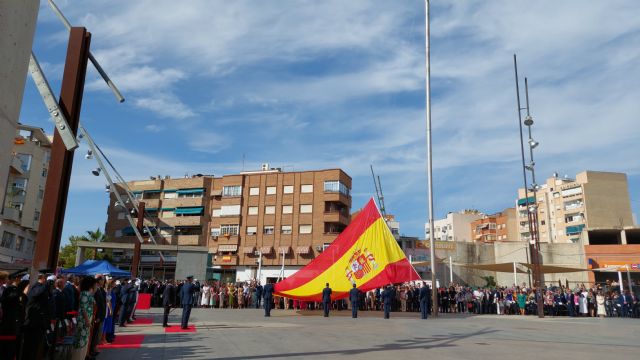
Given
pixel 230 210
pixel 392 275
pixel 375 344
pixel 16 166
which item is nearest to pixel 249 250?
pixel 230 210

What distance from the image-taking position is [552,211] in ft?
317

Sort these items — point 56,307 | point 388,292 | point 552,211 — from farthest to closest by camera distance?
point 552,211 < point 388,292 < point 56,307

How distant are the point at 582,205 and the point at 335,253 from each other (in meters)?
76.8

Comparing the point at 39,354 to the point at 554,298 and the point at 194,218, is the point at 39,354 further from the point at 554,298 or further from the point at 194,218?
the point at 194,218

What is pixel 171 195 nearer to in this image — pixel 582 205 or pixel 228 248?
pixel 228 248

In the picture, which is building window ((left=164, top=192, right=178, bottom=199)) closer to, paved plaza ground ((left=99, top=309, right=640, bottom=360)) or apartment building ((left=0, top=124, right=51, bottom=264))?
apartment building ((left=0, top=124, right=51, bottom=264))

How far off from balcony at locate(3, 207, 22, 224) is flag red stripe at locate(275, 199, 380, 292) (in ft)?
128

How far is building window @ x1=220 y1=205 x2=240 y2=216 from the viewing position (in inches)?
2667

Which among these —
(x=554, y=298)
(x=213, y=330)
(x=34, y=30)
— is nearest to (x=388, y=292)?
(x=213, y=330)

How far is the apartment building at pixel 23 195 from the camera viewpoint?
51438mm

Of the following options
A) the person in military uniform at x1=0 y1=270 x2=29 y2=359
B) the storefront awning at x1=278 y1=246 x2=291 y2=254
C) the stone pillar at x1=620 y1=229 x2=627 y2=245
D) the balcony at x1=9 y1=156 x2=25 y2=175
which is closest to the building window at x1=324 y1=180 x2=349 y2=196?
the storefront awning at x1=278 y1=246 x2=291 y2=254

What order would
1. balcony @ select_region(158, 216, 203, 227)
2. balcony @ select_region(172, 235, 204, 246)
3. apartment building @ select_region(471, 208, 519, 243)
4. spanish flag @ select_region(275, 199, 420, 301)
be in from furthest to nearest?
apartment building @ select_region(471, 208, 519, 243)
balcony @ select_region(158, 216, 203, 227)
balcony @ select_region(172, 235, 204, 246)
spanish flag @ select_region(275, 199, 420, 301)

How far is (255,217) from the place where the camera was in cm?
6638

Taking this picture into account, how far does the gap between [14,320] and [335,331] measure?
33.2 feet
